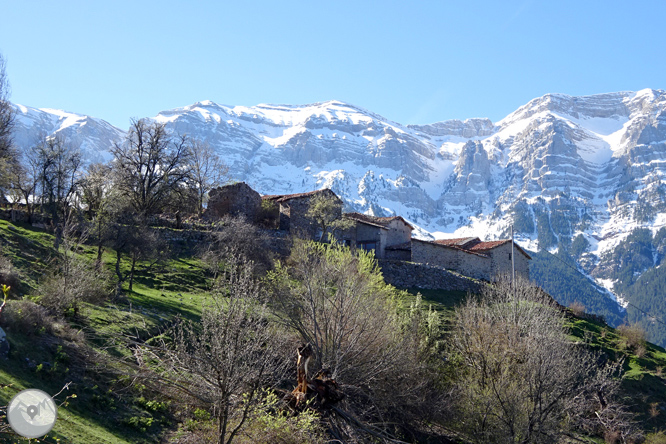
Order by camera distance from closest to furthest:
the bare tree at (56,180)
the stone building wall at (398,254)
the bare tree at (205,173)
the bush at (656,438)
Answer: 1. the bush at (656,438)
2. the bare tree at (56,180)
3. the stone building wall at (398,254)
4. the bare tree at (205,173)

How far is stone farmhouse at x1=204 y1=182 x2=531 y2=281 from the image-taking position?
51.2 meters

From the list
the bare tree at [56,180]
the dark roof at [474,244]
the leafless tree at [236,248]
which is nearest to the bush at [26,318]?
the leafless tree at [236,248]

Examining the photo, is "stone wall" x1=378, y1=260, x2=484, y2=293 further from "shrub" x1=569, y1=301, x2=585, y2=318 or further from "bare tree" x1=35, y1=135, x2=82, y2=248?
"bare tree" x1=35, y1=135, x2=82, y2=248

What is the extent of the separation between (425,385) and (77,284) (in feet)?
49.0

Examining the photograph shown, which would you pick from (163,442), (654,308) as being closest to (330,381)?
(163,442)

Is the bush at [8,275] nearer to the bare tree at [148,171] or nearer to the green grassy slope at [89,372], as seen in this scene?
the green grassy slope at [89,372]

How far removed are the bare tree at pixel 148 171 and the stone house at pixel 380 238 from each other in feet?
59.5

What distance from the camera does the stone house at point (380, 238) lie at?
52969mm

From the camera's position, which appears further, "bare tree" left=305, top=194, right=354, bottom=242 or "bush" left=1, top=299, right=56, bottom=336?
"bare tree" left=305, top=194, right=354, bottom=242

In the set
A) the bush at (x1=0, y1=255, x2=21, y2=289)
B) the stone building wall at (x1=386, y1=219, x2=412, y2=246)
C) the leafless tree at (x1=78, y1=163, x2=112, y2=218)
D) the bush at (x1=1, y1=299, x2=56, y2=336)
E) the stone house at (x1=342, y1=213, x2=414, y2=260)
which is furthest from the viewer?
the stone building wall at (x1=386, y1=219, x2=412, y2=246)

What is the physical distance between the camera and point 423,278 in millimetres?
44250

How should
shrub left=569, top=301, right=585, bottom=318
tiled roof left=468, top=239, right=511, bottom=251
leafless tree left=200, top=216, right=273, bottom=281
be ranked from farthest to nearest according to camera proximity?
1. tiled roof left=468, top=239, right=511, bottom=251
2. shrub left=569, top=301, right=585, bottom=318
3. leafless tree left=200, top=216, right=273, bottom=281

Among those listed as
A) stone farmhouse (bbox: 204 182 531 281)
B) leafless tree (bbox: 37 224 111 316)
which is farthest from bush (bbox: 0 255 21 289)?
stone farmhouse (bbox: 204 182 531 281)

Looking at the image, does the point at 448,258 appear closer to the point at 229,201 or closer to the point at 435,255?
the point at 435,255
